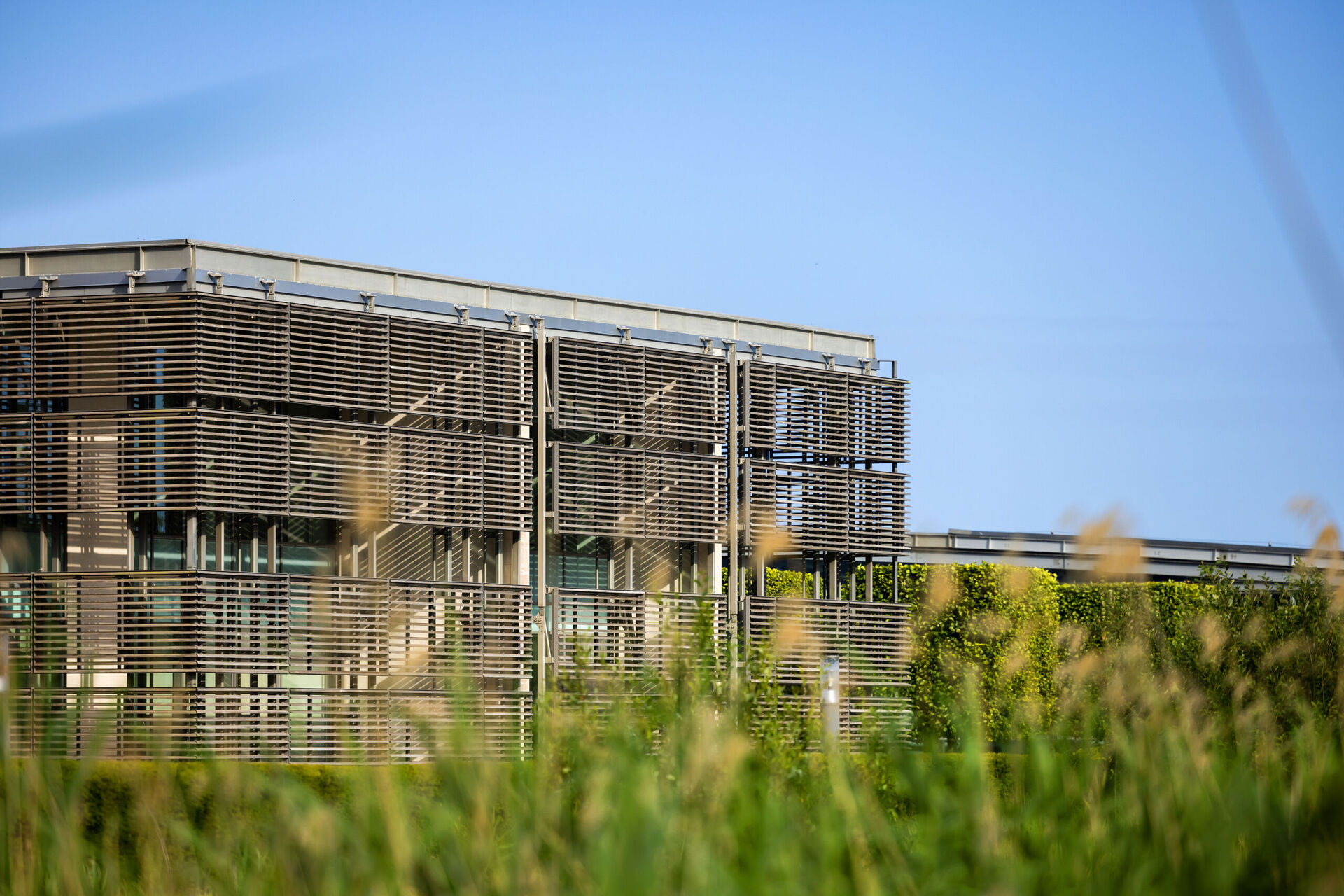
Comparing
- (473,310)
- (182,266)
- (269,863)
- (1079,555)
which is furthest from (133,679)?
(269,863)

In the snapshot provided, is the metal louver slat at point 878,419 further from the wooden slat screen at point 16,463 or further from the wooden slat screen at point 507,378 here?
the wooden slat screen at point 16,463

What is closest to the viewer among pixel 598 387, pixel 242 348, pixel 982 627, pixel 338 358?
pixel 242 348

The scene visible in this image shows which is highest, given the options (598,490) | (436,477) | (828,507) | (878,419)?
(878,419)

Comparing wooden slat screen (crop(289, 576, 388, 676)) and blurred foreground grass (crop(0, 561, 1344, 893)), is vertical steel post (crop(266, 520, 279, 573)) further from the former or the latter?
blurred foreground grass (crop(0, 561, 1344, 893))

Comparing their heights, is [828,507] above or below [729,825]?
above

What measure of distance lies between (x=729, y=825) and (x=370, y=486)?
11911mm

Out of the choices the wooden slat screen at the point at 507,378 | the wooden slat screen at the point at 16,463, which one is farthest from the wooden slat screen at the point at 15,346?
the wooden slat screen at the point at 507,378

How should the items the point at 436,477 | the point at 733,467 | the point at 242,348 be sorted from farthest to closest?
the point at 733,467, the point at 436,477, the point at 242,348

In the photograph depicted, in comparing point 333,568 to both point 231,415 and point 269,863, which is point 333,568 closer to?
point 231,415

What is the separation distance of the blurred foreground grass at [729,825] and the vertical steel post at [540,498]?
14.3 meters

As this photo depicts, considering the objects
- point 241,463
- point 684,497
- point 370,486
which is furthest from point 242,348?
point 684,497

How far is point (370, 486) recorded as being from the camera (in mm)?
16109

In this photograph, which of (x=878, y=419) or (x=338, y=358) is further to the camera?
(x=878, y=419)

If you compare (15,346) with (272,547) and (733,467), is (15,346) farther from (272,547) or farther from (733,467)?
→ (733,467)
